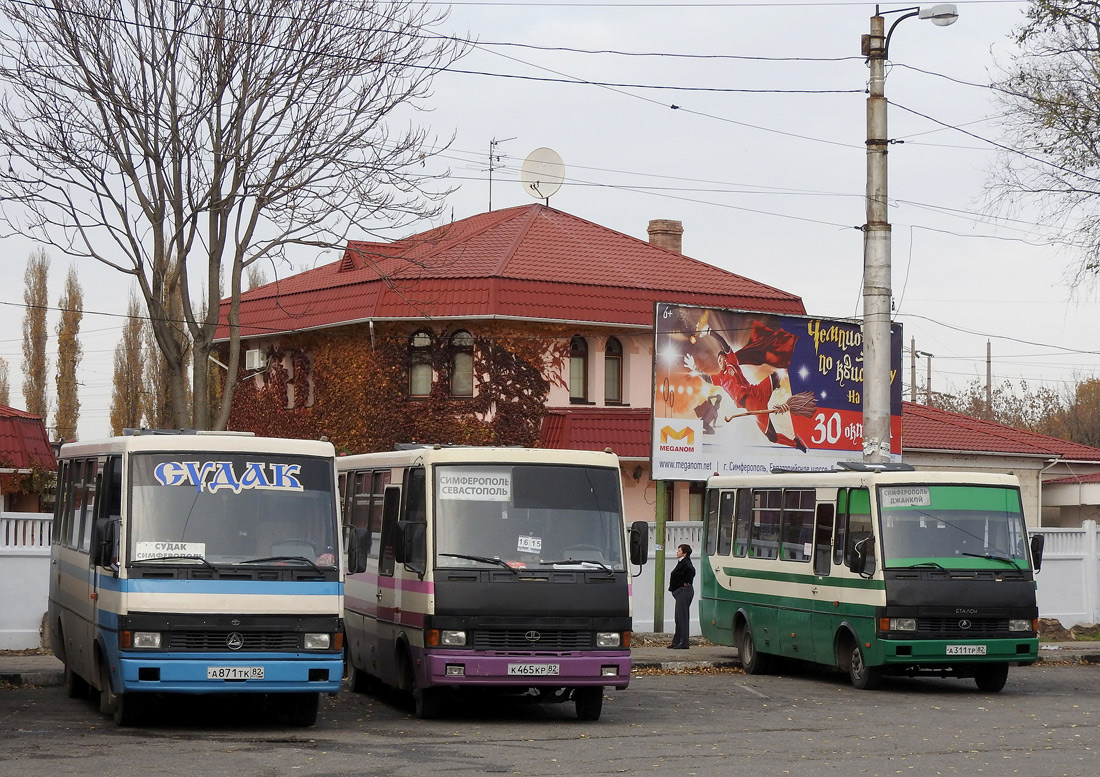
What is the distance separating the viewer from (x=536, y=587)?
47.9 ft

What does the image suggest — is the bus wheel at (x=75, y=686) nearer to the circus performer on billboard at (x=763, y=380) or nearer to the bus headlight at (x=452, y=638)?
the bus headlight at (x=452, y=638)

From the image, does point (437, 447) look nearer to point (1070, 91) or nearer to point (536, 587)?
point (536, 587)

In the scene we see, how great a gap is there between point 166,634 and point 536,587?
3.31 metres

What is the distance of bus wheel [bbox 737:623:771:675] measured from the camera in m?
20.7

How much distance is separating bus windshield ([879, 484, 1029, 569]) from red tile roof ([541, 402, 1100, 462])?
566 inches

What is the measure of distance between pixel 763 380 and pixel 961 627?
1170 cm

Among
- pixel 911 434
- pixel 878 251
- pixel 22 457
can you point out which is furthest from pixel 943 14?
pixel 911 434

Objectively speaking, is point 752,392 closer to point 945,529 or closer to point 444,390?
point 444,390

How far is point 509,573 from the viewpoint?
14.6 m

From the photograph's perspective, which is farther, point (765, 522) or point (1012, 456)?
point (1012, 456)

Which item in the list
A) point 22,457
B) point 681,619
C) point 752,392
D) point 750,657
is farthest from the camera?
point 22,457

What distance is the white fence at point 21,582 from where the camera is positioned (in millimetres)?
21312

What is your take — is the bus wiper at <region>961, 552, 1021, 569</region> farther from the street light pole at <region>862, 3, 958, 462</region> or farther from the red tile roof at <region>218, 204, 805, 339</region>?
the red tile roof at <region>218, 204, 805, 339</region>

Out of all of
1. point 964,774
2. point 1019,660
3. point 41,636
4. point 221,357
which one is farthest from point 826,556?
point 221,357
